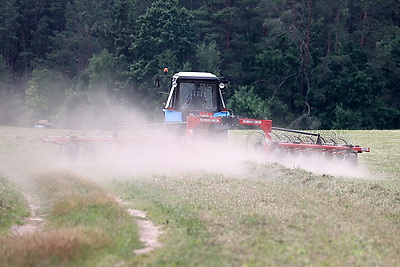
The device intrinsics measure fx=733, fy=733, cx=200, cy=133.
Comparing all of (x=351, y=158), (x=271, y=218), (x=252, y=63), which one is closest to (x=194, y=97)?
(x=351, y=158)

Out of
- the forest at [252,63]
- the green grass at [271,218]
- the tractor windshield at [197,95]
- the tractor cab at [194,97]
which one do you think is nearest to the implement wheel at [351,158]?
the green grass at [271,218]

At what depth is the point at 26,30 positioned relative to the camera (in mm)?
83812

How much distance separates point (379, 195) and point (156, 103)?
47.2 m

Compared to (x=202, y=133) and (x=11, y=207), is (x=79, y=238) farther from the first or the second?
(x=202, y=133)

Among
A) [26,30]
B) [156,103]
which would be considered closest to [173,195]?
[156,103]

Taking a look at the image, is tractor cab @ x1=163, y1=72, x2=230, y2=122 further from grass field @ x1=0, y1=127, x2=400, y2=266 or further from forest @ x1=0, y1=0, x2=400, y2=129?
forest @ x1=0, y1=0, x2=400, y2=129

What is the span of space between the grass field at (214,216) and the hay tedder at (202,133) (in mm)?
880

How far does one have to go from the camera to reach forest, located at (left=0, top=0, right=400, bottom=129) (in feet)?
204

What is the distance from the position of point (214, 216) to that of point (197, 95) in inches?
473

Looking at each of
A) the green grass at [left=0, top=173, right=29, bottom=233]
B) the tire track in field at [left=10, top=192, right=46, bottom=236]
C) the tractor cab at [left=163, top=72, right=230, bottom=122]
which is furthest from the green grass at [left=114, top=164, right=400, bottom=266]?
the tractor cab at [left=163, top=72, right=230, bottom=122]

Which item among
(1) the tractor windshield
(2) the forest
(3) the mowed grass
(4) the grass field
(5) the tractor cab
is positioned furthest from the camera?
(2) the forest

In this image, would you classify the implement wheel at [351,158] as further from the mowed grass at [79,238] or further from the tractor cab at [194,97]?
the mowed grass at [79,238]

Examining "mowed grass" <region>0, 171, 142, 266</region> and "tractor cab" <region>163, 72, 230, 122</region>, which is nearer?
"mowed grass" <region>0, 171, 142, 266</region>

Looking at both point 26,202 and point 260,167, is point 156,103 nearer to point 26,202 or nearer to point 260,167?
point 260,167
